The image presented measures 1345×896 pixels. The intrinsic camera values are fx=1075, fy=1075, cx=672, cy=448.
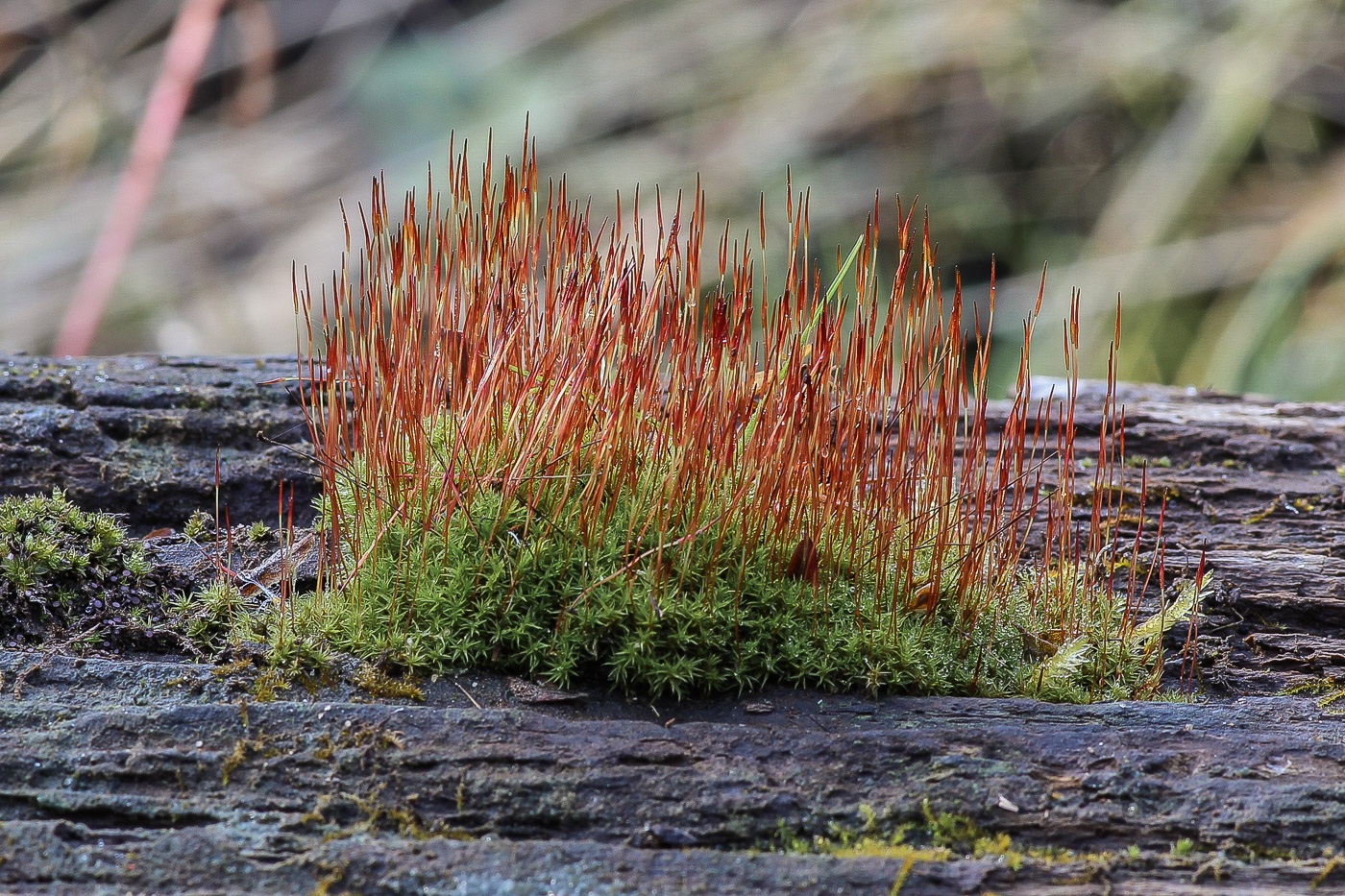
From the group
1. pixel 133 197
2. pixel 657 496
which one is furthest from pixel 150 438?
pixel 133 197

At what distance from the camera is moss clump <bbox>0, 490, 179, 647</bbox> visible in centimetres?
201

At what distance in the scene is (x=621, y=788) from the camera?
1.67m

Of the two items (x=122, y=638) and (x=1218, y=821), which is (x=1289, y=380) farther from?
(x=122, y=638)

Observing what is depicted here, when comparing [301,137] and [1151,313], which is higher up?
[301,137]

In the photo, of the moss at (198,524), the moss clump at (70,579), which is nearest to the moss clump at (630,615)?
the moss clump at (70,579)

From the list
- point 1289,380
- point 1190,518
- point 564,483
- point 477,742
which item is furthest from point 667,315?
point 1289,380

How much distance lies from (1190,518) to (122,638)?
2.50m

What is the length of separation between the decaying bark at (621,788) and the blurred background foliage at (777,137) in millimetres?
3493

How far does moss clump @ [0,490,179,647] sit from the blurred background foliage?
3.19 meters

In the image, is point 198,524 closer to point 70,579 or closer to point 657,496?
point 70,579

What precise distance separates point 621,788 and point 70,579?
47.6 inches

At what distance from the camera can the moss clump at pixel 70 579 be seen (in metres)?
2.01

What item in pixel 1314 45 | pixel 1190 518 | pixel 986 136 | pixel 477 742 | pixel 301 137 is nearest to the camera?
pixel 477 742

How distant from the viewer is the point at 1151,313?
5137 mm
